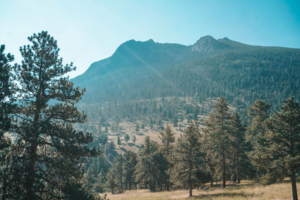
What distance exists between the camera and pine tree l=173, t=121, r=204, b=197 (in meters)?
21.7

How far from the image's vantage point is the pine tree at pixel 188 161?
2170cm

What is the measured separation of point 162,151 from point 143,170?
235 inches

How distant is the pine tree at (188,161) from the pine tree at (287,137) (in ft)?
32.7

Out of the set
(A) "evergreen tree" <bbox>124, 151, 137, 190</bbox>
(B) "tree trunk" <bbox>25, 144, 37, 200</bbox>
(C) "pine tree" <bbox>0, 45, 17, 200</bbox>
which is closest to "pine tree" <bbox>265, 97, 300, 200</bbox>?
(B) "tree trunk" <bbox>25, 144, 37, 200</bbox>

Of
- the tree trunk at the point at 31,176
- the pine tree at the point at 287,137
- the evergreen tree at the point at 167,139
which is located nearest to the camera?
the tree trunk at the point at 31,176

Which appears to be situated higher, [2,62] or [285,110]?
[2,62]

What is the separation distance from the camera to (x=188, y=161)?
2238cm

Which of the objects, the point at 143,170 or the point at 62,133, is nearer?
the point at 62,133

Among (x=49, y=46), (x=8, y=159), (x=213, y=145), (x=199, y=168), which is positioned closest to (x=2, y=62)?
(x=49, y=46)

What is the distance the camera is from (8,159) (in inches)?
339

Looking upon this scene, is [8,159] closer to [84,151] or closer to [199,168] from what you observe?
[84,151]

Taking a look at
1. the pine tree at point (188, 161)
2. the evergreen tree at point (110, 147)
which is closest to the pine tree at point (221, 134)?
the pine tree at point (188, 161)

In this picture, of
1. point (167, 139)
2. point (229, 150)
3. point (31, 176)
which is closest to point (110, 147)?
point (167, 139)

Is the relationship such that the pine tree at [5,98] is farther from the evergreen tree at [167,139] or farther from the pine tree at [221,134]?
the evergreen tree at [167,139]
